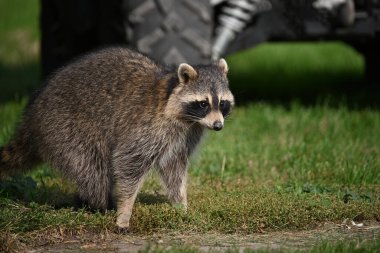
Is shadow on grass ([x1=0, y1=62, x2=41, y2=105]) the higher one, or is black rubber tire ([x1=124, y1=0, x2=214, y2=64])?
black rubber tire ([x1=124, y1=0, x2=214, y2=64])

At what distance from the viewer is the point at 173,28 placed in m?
7.82

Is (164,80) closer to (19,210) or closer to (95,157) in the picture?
(95,157)

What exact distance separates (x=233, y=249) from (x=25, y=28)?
11.4 m

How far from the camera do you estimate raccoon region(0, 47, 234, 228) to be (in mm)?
5816

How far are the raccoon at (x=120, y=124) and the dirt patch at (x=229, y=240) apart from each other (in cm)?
44

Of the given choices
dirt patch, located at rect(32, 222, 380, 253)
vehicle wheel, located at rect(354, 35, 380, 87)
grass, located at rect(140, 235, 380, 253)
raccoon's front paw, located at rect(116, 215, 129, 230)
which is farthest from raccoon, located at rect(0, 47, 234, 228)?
vehicle wheel, located at rect(354, 35, 380, 87)

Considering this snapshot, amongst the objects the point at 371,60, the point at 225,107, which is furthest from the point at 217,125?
the point at 371,60

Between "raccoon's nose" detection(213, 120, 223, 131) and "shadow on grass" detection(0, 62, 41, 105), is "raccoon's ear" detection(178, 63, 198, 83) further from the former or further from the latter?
"shadow on grass" detection(0, 62, 41, 105)

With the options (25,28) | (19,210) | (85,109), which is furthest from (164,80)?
(25,28)

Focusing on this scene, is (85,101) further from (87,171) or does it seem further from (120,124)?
(87,171)

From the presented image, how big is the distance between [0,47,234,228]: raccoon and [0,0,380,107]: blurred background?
52cm

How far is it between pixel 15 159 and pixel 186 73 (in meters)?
1.29

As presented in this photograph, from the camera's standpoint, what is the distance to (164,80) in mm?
6020

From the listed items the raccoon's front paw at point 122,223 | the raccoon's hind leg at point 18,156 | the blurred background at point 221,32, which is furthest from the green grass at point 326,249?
the blurred background at point 221,32
